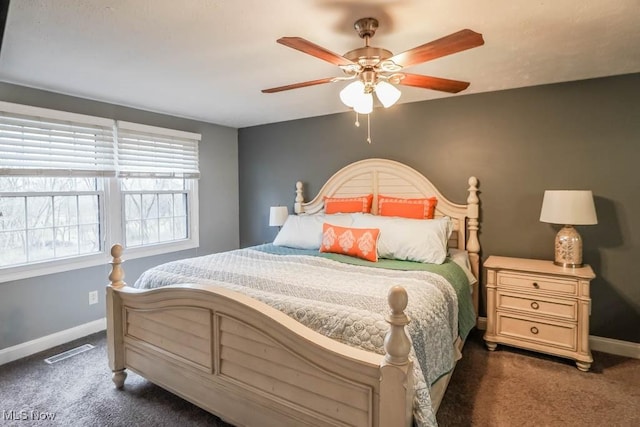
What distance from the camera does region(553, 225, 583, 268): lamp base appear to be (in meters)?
2.62

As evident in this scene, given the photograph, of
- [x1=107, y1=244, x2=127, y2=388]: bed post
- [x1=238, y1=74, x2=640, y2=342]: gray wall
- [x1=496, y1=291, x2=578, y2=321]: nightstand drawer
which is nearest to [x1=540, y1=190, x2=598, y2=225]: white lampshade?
[x1=238, y1=74, x2=640, y2=342]: gray wall

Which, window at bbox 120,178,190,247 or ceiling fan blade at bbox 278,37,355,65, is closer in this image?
ceiling fan blade at bbox 278,37,355,65

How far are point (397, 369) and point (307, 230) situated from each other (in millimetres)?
2137

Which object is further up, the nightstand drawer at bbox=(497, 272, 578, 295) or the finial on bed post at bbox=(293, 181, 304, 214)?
the finial on bed post at bbox=(293, 181, 304, 214)

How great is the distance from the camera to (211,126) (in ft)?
14.2

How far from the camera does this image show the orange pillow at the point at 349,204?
358 centimetres

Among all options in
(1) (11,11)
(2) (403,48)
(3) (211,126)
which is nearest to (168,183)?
(3) (211,126)

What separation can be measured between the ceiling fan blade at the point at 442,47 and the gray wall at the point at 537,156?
1708 mm

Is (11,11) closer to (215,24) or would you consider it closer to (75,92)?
(215,24)

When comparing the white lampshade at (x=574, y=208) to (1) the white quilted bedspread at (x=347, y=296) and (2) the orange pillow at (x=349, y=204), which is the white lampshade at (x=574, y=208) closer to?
(1) the white quilted bedspread at (x=347, y=296)

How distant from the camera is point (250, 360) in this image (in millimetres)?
1728

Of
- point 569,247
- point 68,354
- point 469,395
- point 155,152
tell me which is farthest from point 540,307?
point 155,152

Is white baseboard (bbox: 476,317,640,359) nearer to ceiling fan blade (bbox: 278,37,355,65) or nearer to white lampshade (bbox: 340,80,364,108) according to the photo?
white lampshade (bbox: 340,80,364,108)

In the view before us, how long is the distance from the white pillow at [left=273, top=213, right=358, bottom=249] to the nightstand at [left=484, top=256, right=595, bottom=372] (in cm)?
132
